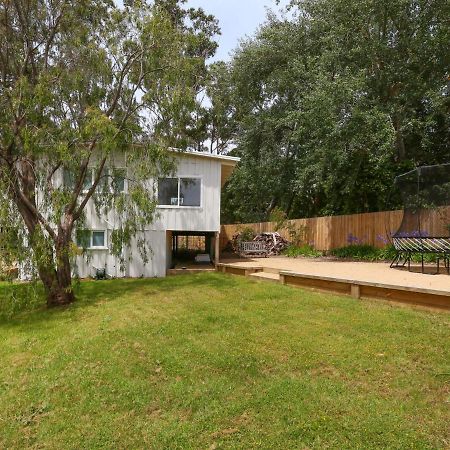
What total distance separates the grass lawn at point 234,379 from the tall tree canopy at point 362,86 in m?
7.11

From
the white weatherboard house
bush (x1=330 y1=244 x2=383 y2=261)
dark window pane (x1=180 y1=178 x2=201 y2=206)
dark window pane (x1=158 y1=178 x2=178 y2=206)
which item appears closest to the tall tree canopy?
bush (x1=330 y1=244 x2=383 y2=261)

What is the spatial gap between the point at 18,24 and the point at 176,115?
137 inches

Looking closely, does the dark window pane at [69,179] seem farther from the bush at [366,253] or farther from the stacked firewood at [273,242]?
the stacked firewood at [273,242]

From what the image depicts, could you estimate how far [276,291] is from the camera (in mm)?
7340

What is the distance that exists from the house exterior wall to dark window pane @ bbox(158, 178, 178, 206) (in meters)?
0.17

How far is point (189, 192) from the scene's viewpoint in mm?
11445

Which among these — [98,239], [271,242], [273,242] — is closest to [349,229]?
[273,242]

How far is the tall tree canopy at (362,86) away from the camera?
38.4 ft

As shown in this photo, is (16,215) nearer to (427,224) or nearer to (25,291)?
(25,291)

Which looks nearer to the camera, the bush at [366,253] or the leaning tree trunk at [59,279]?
the leaning tree trunk at [59,279]

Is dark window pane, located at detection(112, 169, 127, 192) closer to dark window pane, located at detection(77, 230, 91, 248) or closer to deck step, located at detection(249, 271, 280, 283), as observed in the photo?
dark window pane, located at detection(77, 230, 91, 248)

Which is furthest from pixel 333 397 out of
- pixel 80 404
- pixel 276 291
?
pixel 276 291

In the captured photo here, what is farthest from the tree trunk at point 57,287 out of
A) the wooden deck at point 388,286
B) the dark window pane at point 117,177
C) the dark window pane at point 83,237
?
the wooden deck at point 388,286

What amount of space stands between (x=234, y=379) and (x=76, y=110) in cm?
635
